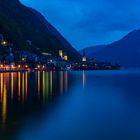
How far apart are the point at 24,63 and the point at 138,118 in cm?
14994

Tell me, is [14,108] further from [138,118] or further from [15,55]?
[15,55]

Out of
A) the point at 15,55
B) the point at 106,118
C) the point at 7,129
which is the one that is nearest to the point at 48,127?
the point at 7,129

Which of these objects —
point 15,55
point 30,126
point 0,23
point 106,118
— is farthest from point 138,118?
point 0,23

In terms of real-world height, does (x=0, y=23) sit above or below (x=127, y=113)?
above

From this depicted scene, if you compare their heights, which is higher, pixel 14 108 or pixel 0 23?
pixel 0 23

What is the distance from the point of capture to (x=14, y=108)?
24547mm

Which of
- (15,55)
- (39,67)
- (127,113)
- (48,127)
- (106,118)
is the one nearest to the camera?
(48,127)

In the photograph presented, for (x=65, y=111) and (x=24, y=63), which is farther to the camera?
(x=24, y=63)

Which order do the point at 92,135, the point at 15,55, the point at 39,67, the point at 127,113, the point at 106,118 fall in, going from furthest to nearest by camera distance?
the point at 39,67 < the point at 15,55 < the point at 127,113 < the point at 106,118 < the point at 92,135

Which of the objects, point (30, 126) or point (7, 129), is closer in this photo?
point (7, 129)

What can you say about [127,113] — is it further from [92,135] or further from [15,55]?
[15,55]

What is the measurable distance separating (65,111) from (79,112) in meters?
0.98

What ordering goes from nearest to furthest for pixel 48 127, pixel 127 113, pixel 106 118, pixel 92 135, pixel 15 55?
1. pixel 92 135
2. pixel 48 127
3. pixel 106 118
4. pixel 127 113
5. pixel 15 55

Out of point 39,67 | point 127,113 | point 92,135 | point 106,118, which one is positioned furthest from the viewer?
point 39,67
